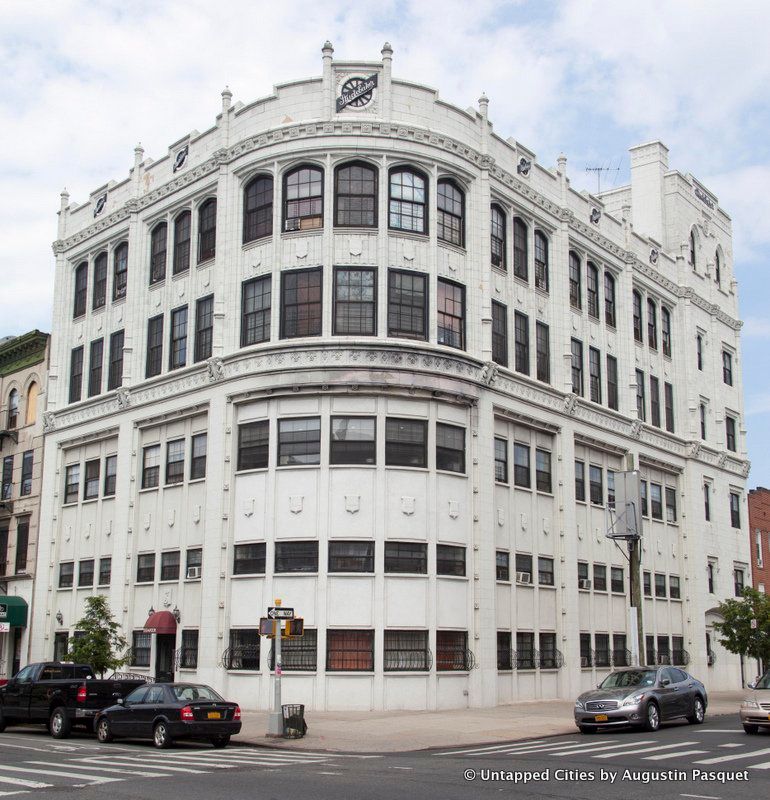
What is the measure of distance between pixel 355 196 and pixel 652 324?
21065 millimetres

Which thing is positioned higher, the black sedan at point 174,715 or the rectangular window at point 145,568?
the rectangular window at point 145,568

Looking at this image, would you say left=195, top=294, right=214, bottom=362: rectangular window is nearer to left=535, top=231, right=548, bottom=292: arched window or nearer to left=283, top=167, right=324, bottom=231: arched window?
left=283, top=167, right=324, bottom=231: arched window

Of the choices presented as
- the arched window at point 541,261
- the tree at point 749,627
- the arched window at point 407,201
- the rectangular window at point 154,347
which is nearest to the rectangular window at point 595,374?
the arched window at point 541,261

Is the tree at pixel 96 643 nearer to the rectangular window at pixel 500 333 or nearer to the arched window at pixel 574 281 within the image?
the rectangular window at pixel 500 333

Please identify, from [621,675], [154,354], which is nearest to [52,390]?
[154,354]

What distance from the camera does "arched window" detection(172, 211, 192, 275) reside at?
41625 mm

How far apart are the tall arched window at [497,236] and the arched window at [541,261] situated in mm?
2721

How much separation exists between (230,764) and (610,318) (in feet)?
110

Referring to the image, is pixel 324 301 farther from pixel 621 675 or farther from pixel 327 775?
pixel 327 775

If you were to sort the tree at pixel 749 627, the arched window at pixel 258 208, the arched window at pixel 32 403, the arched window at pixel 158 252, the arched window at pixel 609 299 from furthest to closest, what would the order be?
the arched window at pixel 32 403
the arched window at pixel 609 299
the arched window at pixel 158 252
the tree at pixel 749 627
the arched window at pixel 258 208

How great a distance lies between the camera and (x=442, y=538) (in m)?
35.3

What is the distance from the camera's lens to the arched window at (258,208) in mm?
37844

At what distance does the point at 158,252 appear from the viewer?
143 feet

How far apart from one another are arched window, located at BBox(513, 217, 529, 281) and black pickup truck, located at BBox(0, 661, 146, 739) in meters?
22.3
